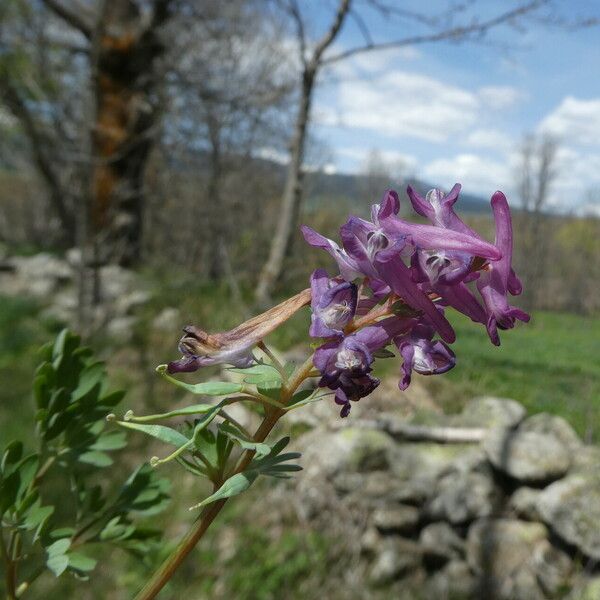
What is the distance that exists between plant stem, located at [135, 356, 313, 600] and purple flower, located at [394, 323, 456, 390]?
11 cm

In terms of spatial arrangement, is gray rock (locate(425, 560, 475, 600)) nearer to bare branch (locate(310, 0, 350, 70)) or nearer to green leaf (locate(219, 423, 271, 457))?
green leaf (locate(219, 423, 271, 457))

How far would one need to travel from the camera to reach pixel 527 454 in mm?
5242

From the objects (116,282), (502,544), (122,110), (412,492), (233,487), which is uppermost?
(122,110)

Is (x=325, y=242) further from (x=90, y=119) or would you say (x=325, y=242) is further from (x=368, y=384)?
(x=90, y=119)

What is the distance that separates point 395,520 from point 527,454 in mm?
1258

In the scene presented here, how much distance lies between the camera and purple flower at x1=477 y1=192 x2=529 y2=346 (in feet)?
2.29

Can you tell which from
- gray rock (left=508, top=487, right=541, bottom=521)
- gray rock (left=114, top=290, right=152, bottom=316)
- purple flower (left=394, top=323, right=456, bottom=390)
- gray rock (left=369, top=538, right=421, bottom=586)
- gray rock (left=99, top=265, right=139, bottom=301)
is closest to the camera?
purple flower (left=394, top=323, right=456, bottom=390)

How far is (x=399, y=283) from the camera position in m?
0.64

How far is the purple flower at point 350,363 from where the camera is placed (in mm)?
614

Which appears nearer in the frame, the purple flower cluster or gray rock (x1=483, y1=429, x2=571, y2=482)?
the purple flower cluster

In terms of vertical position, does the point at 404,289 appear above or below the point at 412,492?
above

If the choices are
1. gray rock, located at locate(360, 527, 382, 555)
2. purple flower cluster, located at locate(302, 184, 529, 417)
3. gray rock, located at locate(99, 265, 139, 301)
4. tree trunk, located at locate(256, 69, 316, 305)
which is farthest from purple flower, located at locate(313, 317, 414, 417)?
gray rock, located at locate(99, 265, 139, 301)

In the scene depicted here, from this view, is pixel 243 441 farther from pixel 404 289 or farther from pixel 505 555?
pixel 505 555

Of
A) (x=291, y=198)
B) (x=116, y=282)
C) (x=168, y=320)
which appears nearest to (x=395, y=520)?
(x=168, y=320)
